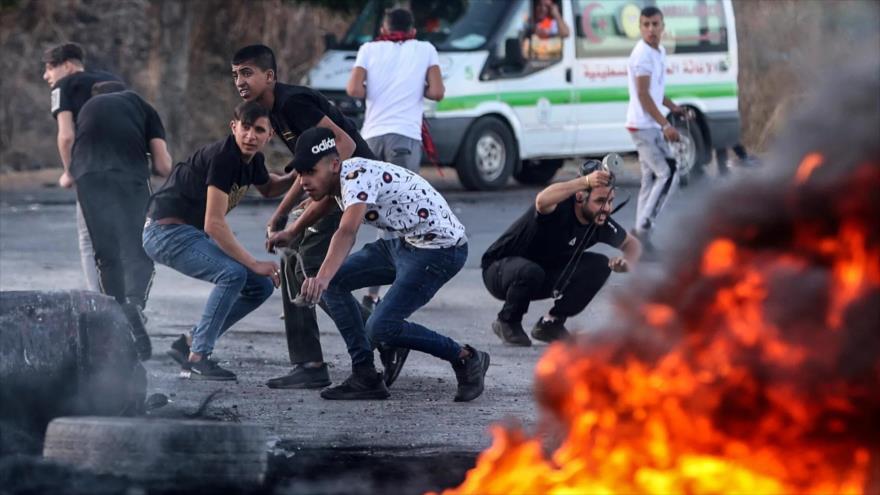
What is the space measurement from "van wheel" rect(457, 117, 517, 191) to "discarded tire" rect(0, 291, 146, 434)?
10233 mm

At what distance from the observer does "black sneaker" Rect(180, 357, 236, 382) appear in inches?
305

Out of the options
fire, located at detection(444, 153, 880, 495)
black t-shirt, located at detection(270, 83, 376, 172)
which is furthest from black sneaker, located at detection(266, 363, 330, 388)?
fire, located at detection(444, 153, 880, 495)

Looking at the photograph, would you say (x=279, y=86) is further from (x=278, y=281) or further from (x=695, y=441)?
(x=695, y=441)

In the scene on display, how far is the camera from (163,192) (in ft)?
25.9

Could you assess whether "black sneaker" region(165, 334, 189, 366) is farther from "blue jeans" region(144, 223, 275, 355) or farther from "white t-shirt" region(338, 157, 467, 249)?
"white t-shirt" region(338, 157, 467, 249)

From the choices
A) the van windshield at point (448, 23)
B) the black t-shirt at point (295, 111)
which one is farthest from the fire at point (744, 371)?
the van windshield at point (448, 23)

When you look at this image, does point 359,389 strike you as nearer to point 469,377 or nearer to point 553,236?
point 469,377

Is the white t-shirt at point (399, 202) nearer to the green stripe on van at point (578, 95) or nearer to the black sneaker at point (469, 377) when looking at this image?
the black sneaker at point (469, 377)

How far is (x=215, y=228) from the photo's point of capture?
7.41 m

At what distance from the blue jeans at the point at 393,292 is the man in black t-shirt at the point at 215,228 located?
338 mm

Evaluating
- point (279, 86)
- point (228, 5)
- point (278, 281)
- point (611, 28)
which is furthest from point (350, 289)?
point (228, 5)

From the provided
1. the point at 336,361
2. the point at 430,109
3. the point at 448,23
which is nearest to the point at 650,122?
the point at 336,361

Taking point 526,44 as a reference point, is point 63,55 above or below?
above

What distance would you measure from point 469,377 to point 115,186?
7.89 ft
